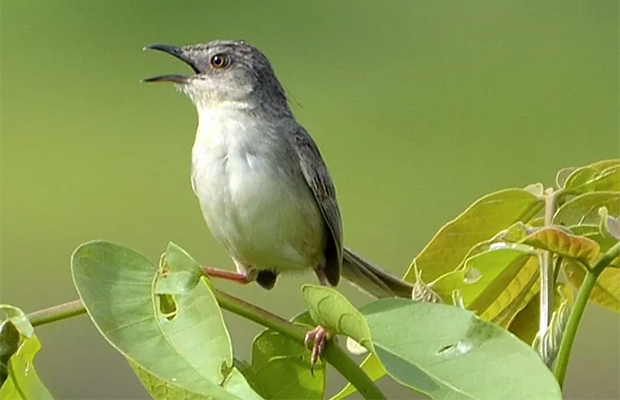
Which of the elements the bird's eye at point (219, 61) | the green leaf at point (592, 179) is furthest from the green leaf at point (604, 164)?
the bird's eye at point (219, 61)

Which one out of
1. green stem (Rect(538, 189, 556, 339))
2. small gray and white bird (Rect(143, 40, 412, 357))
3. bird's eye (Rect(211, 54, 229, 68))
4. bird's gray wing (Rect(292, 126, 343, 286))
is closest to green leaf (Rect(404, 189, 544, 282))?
green stem (Rect(538, 189, 556, 339))

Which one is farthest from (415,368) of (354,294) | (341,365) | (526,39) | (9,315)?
(526,39)

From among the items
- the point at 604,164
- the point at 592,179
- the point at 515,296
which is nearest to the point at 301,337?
the point at 515,296

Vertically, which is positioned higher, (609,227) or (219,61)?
(219,61)

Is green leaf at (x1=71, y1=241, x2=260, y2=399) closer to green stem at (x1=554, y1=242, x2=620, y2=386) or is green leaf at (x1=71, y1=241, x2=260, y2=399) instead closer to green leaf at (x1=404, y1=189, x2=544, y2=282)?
green stem at (x1=554, y1=242, x2=620, y2=386)

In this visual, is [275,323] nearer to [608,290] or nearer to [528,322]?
[528,322]

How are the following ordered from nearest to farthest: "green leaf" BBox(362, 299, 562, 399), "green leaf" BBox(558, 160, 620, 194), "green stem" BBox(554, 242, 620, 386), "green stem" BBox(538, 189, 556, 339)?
"green leaf" BBox(362, 299, 562, 399)
"green stem" BBox(554, 242, 620, 386)
"green stem" BBox(538, 189, 556, 339)
"green leaf" BBox(558, 160, 620, 194)

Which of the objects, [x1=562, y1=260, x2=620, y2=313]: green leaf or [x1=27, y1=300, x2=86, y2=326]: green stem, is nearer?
[x1=27, y1=300, x2=86, y2=326]: green stem
